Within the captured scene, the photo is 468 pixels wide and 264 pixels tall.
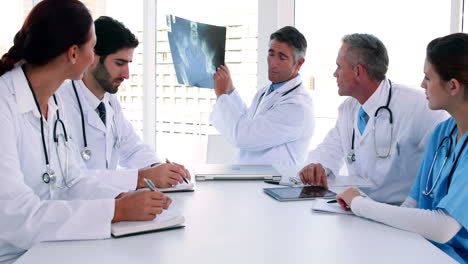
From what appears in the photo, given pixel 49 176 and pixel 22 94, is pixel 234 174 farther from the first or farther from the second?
pixel 22 94

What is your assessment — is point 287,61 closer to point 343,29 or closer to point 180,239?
point 343,29

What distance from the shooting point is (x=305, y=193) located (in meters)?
1.60

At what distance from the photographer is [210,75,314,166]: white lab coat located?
241 cm

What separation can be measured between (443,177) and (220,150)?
1.48m

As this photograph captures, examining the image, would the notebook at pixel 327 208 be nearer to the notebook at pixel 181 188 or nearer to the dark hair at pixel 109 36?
the notebook at pixel 181 188

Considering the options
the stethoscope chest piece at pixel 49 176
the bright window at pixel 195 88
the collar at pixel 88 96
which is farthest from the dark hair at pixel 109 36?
the bright window at pixel 195 88

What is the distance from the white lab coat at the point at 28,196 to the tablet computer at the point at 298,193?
60 cm

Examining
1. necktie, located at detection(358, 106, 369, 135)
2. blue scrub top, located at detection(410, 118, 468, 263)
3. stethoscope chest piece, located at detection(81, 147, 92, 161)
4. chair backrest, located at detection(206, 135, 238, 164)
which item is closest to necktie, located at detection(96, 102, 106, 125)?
stethoscope chest piece, located at detection(81, 147, 92, 161)

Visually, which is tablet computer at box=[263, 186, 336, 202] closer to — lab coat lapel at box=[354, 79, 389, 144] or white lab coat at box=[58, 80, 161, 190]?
lab coat lapel at box=[354, 79, 389, 144]

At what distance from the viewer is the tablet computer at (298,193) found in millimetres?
1537

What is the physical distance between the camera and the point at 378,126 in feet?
6.38

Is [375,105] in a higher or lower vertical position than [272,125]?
higher

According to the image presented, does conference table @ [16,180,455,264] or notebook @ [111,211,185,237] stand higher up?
notebook @ [111,211,185,237]

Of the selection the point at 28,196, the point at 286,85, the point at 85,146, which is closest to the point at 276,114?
the point at 286,85
